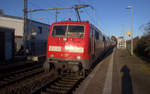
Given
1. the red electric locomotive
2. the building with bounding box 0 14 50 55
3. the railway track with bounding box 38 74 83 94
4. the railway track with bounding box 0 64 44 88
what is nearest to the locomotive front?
the red electric locomotive

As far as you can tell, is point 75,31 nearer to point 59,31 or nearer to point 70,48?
point 59,31

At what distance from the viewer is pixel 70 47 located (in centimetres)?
738

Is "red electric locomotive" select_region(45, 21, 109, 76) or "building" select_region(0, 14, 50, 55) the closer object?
"red electric locomotive" select_region(45, 21, 109, 76)

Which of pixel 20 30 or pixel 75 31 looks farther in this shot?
pixel 20 30

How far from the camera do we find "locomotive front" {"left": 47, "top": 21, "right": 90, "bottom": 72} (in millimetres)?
7176

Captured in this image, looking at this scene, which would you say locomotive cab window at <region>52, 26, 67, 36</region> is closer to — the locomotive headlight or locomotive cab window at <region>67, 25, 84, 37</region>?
locomotive cab window at <region>67, 25, 84, 37</region>

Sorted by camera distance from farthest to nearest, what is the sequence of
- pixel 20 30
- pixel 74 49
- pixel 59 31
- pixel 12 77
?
pixel 20 30
pixel 59 31
pixel 12 77
pixel 74 49

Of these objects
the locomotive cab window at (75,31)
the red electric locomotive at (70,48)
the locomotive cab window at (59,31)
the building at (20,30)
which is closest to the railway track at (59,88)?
the red electric locomotive at (70,48)

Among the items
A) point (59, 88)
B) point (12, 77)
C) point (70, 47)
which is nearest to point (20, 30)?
point (12, 77)

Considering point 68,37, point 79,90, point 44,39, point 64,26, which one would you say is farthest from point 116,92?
point 44,39

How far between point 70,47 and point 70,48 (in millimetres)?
55

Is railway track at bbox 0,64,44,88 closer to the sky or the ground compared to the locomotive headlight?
closer to the ground

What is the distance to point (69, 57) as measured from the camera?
23.8 ft

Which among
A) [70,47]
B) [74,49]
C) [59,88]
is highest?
[70,47]
